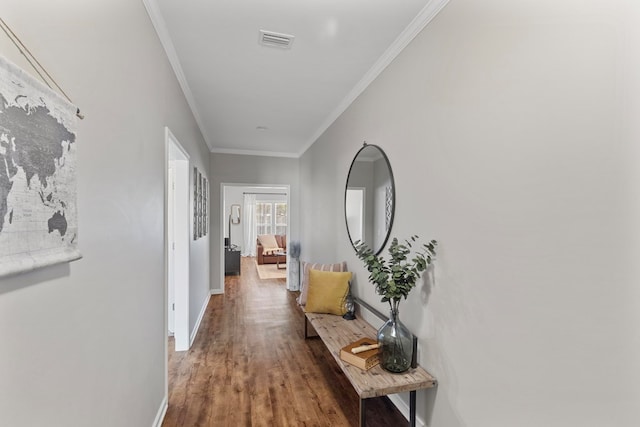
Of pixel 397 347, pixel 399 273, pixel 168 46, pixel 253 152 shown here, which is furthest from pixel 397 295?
pixel 253 152

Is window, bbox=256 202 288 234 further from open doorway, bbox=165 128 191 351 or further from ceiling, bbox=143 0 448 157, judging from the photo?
open doorway, bbox=165 128 191 351

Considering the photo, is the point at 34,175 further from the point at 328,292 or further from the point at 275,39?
the point at 328,292

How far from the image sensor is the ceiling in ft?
5.74

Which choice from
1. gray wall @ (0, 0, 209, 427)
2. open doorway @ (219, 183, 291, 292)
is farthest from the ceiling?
open doorway @ (219, 183, 291, 292)

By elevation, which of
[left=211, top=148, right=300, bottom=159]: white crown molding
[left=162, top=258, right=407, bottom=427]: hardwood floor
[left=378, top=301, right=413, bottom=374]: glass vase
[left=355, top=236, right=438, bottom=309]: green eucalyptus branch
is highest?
[left=211, top=148, right=300, bottom=159]: white crown molding

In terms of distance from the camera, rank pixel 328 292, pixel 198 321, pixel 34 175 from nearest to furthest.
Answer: pixel 34 175, pixel 328 292, pixel 198 321

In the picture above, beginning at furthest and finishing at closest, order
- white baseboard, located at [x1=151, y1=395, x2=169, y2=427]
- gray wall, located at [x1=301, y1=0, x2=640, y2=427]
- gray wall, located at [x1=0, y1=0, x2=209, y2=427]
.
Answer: white baseboard, located at [x1=151, y1=395, x2=169, y2=427]
gray wall, located at [x1=301, y1=0, x2=640, y2=427]
gray wall, located at [x1=0, y1=0, x2=209, y2=427]

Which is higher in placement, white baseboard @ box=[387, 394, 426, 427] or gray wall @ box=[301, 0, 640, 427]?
gray wall @ box=[301, 0, 640, 427]

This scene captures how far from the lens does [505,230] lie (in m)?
1.28

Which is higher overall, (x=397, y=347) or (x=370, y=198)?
(x=370, y=198)

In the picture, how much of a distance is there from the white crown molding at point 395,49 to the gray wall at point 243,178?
7.60ft

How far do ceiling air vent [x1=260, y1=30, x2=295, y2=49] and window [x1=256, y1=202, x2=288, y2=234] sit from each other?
8.48 metres

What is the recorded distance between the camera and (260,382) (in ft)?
8.24

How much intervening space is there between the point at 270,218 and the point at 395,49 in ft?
28.8
